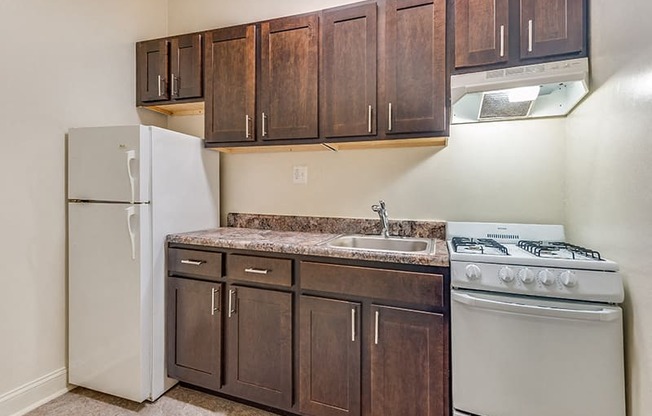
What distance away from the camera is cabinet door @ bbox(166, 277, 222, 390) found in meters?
1.86

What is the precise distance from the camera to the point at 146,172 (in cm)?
183

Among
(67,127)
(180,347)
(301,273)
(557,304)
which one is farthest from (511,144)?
(67,127)

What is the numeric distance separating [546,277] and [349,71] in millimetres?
1396

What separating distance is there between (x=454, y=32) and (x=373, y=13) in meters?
0.45

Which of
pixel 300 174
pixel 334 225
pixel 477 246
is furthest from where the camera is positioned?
pixel 300 174

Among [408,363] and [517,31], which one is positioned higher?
[517,31]

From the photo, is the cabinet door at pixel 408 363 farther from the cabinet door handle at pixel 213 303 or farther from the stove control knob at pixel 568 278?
the cabinet door handle at pixel 213 303

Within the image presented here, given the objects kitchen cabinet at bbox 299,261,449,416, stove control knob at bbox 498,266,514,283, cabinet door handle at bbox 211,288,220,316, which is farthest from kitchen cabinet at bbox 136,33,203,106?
stove control knob at bbox 498,266,514,283

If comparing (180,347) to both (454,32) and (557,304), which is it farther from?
(454,32)

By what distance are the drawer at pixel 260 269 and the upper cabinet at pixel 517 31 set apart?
1.37 metres

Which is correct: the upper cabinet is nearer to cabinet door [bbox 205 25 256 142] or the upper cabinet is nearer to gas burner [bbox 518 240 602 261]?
gas burner [bbox 518 240 602 261]

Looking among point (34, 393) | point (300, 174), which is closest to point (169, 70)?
point (300, 174)

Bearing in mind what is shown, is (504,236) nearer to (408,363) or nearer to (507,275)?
(507,275)

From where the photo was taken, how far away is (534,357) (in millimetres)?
1271
